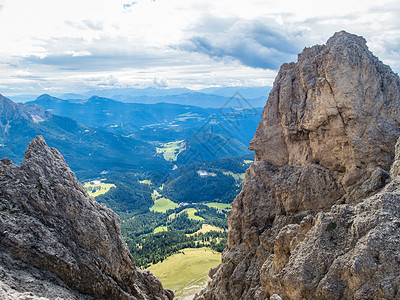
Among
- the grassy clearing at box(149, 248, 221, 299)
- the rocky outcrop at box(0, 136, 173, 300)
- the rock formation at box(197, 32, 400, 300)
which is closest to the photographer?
the rock formation at box(197, 32, 400, 300)

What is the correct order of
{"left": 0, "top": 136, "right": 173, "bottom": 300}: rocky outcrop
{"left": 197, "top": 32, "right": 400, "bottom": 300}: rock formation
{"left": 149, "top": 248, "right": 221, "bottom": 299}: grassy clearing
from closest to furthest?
{"left": 197, "top": 32, "right": 400, "bottom": 300}: rock formation
{"left": 0, "top": 136, "right": 173, "bottom": 300}: rocky outcrop
{"left": 149, "top": 248, "right": 221, "bottom": 299}: grassy clearing

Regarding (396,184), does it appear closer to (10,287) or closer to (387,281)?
(387,281)

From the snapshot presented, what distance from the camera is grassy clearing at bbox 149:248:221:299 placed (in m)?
119

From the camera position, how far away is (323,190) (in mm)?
46906

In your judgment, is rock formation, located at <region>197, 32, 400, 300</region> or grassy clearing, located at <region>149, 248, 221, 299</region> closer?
rock formation, located at <region>197, 32, 400, 300</region>

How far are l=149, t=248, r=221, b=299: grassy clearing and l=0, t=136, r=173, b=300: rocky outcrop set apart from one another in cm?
6557

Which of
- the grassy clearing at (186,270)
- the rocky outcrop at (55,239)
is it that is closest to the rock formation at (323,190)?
the rocky outcrop at (55,239)

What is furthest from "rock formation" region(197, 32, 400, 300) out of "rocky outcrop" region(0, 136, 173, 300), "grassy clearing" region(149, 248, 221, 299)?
"grassy clearing" region(149, 248, 221, 299)

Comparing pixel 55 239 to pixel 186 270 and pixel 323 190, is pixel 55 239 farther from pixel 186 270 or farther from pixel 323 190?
pixel 186 270

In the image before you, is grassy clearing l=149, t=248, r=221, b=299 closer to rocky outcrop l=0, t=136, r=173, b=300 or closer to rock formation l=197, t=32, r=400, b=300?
rock formation l=197, t=32, r=400, b=300

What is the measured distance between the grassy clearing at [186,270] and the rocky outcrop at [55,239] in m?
65.6

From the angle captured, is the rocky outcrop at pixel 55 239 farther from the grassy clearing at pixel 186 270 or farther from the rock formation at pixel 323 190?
the grassy clearing at pixel 186 270

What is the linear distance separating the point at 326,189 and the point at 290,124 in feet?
43.6

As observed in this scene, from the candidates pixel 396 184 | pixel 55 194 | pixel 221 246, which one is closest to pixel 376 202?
pixel 396 184
